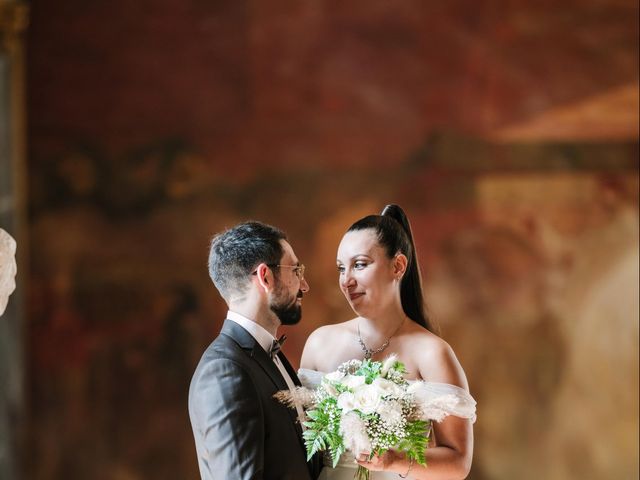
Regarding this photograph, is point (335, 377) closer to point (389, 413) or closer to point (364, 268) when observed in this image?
point (389, 413)

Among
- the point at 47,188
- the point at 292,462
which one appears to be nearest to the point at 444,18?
the point at 47,188

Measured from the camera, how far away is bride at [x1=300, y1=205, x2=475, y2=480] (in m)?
4.13

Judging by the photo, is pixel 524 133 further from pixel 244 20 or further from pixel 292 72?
pixel 244 20

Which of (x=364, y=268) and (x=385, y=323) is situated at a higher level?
(x=364, y=268)

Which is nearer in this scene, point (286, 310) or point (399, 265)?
point (286, 310)

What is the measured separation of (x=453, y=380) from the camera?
13.9 feet

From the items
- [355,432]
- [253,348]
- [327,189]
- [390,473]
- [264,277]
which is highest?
[327,189]

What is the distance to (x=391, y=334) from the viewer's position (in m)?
4.50

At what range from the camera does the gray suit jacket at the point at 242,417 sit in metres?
3.50

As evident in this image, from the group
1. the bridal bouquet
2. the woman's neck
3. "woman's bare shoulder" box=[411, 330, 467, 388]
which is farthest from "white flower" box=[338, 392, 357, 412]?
the woman's neck

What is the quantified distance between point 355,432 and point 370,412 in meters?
0.10

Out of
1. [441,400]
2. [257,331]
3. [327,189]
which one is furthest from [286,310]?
[327,189]

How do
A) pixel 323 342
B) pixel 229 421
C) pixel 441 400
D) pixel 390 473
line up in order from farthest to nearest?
1. pixel 323 342
2. pixel 390 473
3. pixel 441 400
4. pixel 229 421

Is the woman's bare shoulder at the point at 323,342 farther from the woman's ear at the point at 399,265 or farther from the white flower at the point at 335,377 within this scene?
the white flower at the point at 335,377
